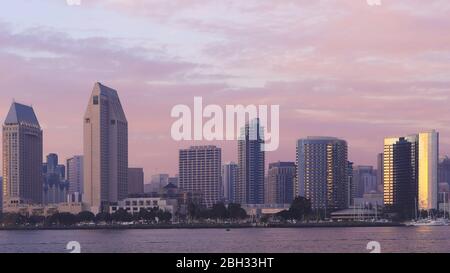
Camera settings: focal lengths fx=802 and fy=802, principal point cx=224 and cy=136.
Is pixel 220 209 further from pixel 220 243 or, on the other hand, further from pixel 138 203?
pixel 220 243

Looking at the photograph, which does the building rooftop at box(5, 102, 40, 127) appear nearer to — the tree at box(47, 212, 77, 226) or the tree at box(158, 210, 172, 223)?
the tree at box(47, 212, 77, 226)

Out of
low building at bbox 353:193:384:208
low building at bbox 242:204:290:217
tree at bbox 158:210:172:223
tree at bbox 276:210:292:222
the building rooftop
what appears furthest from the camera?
tree at bbox 158:210:172:223

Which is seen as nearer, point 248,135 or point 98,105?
point 248,135

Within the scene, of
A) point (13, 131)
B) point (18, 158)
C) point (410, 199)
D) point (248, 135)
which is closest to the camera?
point (248, 135)

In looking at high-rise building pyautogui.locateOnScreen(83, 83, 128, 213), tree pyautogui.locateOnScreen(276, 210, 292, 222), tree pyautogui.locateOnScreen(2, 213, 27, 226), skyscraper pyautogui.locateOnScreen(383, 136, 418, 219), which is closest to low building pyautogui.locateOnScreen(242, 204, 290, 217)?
tree pyautogui.locateOnScreen(276, 210, 292, 222)

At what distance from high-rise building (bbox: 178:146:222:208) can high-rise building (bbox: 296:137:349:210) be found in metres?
1.04

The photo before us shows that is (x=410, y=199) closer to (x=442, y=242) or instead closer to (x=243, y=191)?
(x=442, y=242)

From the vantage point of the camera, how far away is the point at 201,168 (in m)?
9.40

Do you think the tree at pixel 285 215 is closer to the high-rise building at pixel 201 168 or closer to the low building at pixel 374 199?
the low building at pixel 374 199

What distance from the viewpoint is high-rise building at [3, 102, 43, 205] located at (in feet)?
19.1

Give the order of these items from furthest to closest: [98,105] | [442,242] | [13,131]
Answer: [442,242] < [13,131] < [98,105]
